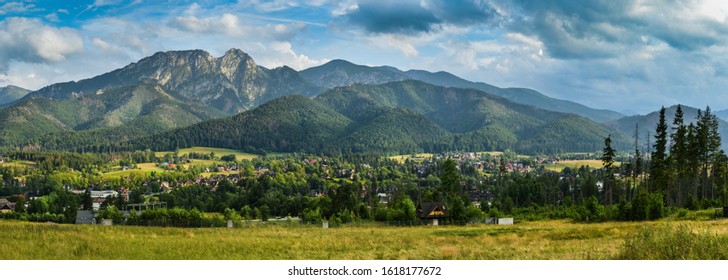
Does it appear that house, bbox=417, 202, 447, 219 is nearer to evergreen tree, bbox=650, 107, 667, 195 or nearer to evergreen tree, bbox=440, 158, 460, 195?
evergreen tree, bbox=440, 158, 460, 195

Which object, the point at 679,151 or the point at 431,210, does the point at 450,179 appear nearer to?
the point at 431,210

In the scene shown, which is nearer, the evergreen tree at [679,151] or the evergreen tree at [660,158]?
the evergreen tree at [660,158]

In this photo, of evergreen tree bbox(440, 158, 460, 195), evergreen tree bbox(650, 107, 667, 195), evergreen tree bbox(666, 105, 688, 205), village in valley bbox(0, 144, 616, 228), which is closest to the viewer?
evergreen tree bbox(650, 107, 667, 195)

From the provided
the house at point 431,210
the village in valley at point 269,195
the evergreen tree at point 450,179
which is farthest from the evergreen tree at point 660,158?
the evergreen tree at point 450,179

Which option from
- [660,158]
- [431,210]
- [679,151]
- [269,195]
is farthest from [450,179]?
[269,195]

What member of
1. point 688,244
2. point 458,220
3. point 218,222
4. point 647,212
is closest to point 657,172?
point 647,212

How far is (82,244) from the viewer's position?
681 inches

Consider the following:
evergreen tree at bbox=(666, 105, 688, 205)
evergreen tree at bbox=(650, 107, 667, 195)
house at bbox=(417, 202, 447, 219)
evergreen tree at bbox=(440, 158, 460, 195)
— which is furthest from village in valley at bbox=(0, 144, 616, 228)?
evergreen tree at bbox=(666, 105, 688, 205)

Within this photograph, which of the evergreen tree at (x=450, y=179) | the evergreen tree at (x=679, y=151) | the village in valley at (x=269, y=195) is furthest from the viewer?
the evergreen tree at (x=450, y=179)

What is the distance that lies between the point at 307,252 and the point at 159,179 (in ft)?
588

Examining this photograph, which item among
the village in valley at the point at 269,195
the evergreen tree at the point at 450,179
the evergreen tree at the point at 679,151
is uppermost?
the evergreen tree at the point at 679,151

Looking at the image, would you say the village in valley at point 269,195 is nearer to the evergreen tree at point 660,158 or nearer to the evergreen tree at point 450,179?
the evergreen tree at point 450,179

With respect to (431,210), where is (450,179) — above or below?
above

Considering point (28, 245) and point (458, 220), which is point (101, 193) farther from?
point (28, 245)
